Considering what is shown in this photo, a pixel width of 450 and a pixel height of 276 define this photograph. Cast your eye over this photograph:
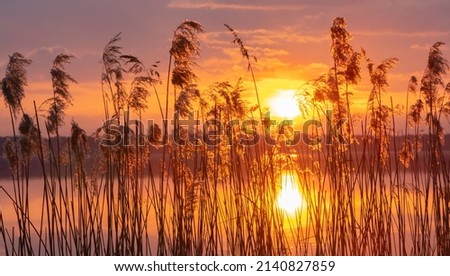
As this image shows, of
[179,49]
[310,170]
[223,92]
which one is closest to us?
[179,49]

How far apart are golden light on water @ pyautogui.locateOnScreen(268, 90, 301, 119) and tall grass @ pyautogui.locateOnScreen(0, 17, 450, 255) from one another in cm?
7

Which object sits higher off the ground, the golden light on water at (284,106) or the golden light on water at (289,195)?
the golden light on water at (284,106)

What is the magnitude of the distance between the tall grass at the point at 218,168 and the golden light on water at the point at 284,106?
7cm

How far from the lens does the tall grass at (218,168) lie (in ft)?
14.8

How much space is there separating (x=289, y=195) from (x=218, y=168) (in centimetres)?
68

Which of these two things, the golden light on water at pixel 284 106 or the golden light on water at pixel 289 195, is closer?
the golden light on water at pixel 284 106

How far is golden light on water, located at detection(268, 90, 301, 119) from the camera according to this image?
191 inches

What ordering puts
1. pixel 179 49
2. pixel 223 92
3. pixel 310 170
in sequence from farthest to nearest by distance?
pixel 310 170 < pixel 223 92 < pixel 179 49
